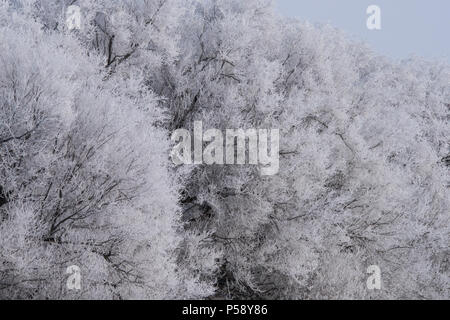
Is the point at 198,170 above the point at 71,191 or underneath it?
above

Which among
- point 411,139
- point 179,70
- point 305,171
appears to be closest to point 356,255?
point 305,171

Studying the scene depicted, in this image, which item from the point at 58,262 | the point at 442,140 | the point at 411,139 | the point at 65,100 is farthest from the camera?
the point at 442,140

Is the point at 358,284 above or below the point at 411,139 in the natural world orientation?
below

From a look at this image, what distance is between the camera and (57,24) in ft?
62.3

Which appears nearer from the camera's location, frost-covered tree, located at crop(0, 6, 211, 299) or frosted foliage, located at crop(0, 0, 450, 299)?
frost-covered tree, located at crop(0, 6, 211, 299)

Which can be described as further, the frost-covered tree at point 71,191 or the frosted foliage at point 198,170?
the frosted foliage at point 198,170

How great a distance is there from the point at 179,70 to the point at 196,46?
7.31 ft

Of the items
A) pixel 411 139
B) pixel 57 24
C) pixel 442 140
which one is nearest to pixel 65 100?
pixel 57 24

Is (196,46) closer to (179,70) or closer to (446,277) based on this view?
(179,70)

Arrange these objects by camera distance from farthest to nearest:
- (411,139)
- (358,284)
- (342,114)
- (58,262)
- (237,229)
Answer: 1. (411,139)
2. (342,114)
3. (237,229)
4. (358,284)
5. (58,262)

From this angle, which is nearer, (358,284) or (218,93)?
(358,284)

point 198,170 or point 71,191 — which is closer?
point 71,191

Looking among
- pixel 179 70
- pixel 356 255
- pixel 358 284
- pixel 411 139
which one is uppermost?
pixel 179 70

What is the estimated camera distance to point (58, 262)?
37.1ft
